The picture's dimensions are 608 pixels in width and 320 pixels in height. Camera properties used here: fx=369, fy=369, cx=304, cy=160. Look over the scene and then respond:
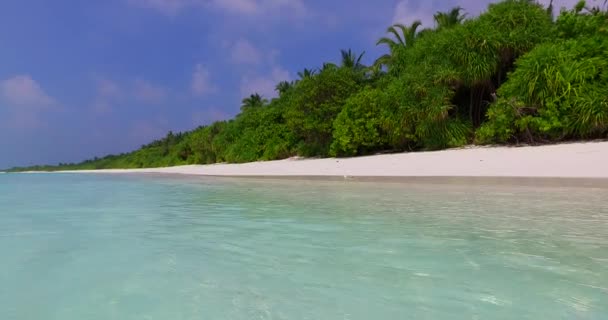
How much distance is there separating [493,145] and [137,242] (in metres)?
12.8

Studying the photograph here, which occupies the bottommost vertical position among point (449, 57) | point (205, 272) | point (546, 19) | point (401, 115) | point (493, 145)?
point (205, 272)

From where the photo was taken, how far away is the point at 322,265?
266 cm

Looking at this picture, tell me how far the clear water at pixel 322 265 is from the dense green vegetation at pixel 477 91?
7742 mm

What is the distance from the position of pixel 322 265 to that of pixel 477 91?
15.1m

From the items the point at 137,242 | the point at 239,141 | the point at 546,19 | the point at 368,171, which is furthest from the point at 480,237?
the point at 239,141

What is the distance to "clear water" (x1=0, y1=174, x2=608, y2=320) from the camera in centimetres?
193

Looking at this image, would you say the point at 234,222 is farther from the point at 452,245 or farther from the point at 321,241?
the point at 452,245

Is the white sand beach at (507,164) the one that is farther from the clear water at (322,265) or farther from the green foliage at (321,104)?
the green foliage at (321,104)

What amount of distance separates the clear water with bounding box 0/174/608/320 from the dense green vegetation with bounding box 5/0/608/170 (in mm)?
7742

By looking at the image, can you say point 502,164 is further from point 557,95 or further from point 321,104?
point 321,104

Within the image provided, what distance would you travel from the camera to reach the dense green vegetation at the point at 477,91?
11219 millimetres

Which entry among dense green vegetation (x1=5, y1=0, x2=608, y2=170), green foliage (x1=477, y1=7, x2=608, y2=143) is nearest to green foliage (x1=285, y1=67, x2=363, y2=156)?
dense green vegetation (x1=5, y1=0, x2=608, y2=170)

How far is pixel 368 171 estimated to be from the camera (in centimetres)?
1202

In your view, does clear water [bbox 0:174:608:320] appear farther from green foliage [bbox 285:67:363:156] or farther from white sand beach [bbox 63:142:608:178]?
green foliage [bbox 285:67:363:156]
